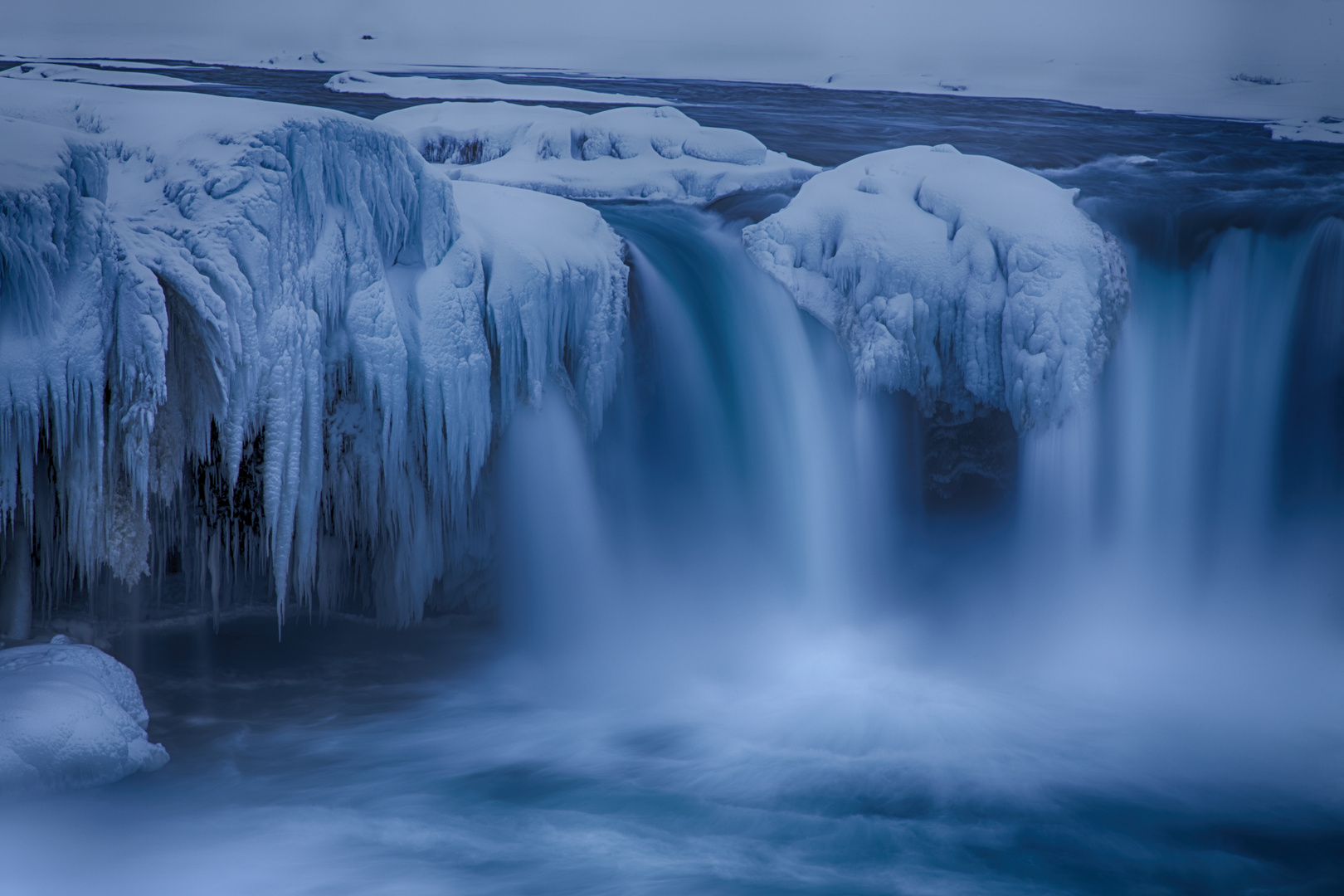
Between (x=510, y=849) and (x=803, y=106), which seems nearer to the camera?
(x=510, y=849)

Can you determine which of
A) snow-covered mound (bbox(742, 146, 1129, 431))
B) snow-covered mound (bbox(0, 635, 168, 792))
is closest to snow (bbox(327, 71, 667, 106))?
snow-covered mound (bbox(742, 146, 1129, 431))

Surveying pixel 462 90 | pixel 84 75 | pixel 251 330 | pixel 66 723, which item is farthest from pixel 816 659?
pixel 84 75

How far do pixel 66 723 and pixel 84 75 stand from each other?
130 inches

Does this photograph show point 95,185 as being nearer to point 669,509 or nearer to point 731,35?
point 669,509

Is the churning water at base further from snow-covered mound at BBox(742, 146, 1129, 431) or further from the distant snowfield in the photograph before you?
the distant snowfield

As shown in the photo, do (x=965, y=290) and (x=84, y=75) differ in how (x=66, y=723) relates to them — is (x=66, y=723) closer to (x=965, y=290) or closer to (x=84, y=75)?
(x=84, y=75)

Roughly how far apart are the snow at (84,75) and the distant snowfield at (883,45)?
12.2 inches

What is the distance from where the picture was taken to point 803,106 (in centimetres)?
613

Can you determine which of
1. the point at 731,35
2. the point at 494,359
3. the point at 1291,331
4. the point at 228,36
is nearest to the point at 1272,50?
the point at 1291,331

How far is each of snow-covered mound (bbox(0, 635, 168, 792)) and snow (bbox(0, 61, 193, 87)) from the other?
2.80 metres

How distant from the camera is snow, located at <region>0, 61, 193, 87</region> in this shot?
503cm

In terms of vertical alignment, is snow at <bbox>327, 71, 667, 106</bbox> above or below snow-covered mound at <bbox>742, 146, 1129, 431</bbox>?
above

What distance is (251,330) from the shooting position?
332cm

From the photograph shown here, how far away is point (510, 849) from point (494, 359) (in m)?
1.79
